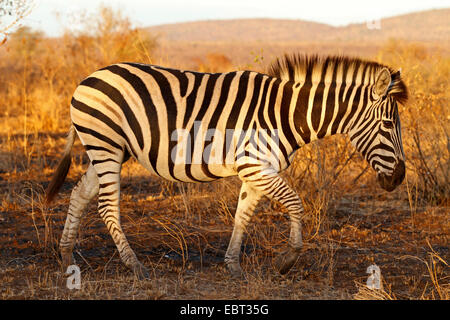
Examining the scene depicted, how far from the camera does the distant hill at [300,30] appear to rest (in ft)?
242

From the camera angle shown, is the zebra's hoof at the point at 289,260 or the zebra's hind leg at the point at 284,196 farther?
the zebra's hoof at the point at 289,260

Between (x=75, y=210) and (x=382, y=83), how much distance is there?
3.21 metres

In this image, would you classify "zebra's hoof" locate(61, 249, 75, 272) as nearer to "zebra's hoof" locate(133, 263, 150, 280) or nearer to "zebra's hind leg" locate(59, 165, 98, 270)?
"zebra's hind leg" locate(59, 165, 98, 270)

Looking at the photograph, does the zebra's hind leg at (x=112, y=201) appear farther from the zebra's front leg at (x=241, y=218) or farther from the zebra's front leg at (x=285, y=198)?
the zebra's front leg at (x=285, y=198)

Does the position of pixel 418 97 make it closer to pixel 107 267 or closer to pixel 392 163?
pixel 392 163

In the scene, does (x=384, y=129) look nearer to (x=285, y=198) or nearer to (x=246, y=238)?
(x=285, y=198)

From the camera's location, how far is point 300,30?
310ft

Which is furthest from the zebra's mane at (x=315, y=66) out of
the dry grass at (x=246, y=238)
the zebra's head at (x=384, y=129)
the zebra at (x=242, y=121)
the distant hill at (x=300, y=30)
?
the distant hill at (x=300, y=30)

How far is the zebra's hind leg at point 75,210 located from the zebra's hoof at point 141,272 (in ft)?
2.54

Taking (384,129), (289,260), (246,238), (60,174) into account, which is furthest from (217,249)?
(384,129)

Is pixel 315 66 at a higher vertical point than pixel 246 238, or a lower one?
higher

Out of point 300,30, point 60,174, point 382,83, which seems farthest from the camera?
point 300,30

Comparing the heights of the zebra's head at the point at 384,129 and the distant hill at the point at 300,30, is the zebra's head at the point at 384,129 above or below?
below

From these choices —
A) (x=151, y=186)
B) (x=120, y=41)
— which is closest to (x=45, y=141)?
(x=151, y=186)
